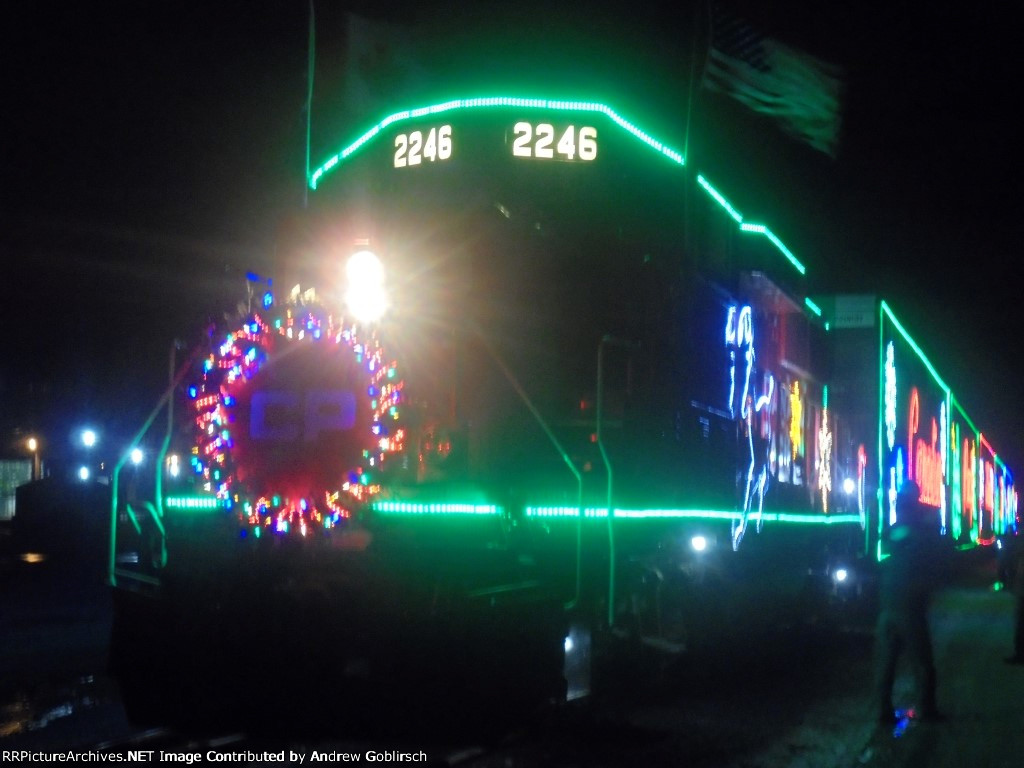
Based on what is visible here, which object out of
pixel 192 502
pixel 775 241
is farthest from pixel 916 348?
pixel 192 502

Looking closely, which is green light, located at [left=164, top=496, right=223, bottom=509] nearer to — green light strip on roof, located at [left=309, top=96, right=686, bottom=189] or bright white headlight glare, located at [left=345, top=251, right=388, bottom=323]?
bright white headlight glare, located at [left=345, top=251, right=388, bottom=323]

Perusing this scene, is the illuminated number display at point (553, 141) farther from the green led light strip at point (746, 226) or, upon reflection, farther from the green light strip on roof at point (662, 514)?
the green light strip on roof at point (662, 514)

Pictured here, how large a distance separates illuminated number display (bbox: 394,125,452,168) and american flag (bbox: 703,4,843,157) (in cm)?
315

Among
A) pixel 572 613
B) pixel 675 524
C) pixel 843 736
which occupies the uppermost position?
pixel 675 524

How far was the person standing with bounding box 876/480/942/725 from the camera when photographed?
30.6 ft

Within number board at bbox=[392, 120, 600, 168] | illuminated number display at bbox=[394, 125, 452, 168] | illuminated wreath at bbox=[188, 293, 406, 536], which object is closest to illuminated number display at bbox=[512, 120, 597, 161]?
number board at bbox=[392, 120, 600, 168]

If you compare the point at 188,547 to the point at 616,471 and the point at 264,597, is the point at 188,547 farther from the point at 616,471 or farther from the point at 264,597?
the point at 616,471

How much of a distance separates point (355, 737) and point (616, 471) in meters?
2.51

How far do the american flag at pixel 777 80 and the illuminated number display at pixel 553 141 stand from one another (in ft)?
8.78

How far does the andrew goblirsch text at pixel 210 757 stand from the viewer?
6.72 meters

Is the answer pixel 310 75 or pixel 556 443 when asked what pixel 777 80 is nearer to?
pixel 310 75

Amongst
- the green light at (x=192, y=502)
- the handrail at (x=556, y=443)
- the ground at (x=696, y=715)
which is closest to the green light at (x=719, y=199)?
the handrail at (x=556, y=443)

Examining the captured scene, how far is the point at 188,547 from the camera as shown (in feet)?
26.6

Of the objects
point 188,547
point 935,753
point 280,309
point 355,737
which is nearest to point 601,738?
point 355,737
